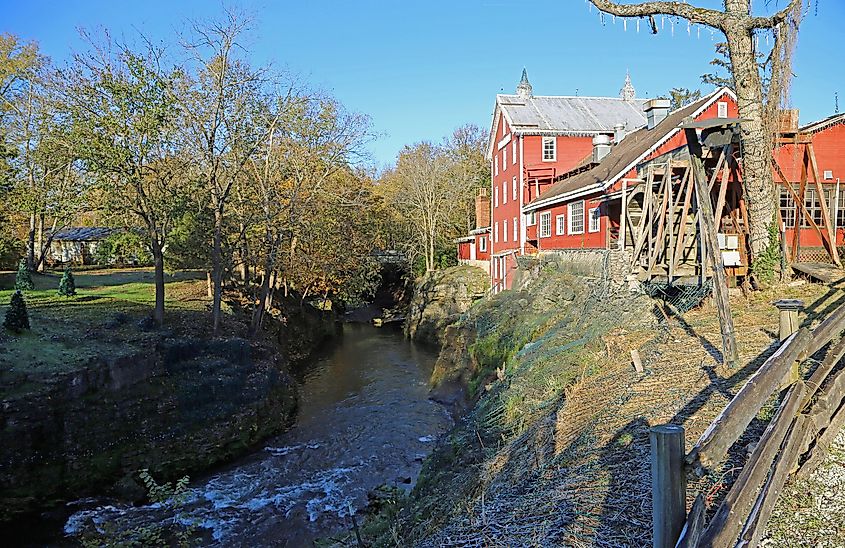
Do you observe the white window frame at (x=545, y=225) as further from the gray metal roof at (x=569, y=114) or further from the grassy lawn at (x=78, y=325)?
the grassy lawn at (x=78, y=325)

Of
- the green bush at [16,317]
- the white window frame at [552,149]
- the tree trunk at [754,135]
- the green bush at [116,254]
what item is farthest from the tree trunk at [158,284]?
the green bush at [116,254]

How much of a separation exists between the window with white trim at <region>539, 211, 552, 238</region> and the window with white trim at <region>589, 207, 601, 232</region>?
15.3 ft

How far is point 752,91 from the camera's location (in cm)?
1263

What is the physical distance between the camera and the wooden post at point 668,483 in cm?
275

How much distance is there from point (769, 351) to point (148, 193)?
58.7 feet

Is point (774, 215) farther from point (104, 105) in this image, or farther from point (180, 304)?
point (180, 304)

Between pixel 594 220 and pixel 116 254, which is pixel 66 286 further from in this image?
pixel 116 254

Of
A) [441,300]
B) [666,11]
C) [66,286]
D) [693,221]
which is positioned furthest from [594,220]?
[66,286]

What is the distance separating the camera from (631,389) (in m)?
8.04

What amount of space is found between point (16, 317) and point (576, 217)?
19.7 metres

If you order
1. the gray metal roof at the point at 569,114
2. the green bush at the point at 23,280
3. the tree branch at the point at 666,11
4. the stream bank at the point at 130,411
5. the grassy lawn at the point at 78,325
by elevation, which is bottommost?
the stream bank at the point at 130,411

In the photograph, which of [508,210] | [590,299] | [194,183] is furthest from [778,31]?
[508,210]

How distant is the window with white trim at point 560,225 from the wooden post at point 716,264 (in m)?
14.5

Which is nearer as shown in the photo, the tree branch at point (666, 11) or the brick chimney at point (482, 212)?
the tree branch at point (666, 11)
